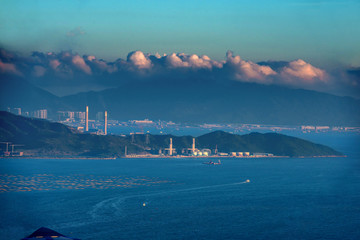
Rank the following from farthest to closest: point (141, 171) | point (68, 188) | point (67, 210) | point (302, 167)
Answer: point (302, 167) → point (141, 171) → point (68, 188) → point (67, 210)

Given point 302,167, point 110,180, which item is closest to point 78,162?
point 110,180

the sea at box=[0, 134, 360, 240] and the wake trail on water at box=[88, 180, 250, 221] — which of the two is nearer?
the sea at box=[0, 134, 360, 240]

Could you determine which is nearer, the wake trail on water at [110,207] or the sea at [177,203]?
the sea at [177,203]

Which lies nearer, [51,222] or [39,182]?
[51,222]

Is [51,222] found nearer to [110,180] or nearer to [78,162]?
[110,180]

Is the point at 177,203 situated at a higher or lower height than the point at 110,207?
higher

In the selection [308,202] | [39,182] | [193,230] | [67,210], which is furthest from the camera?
[39,182]

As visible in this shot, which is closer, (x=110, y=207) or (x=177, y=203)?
(x=110, y=207)

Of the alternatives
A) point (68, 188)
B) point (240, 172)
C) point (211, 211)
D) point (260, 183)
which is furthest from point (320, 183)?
point (68, 188)
